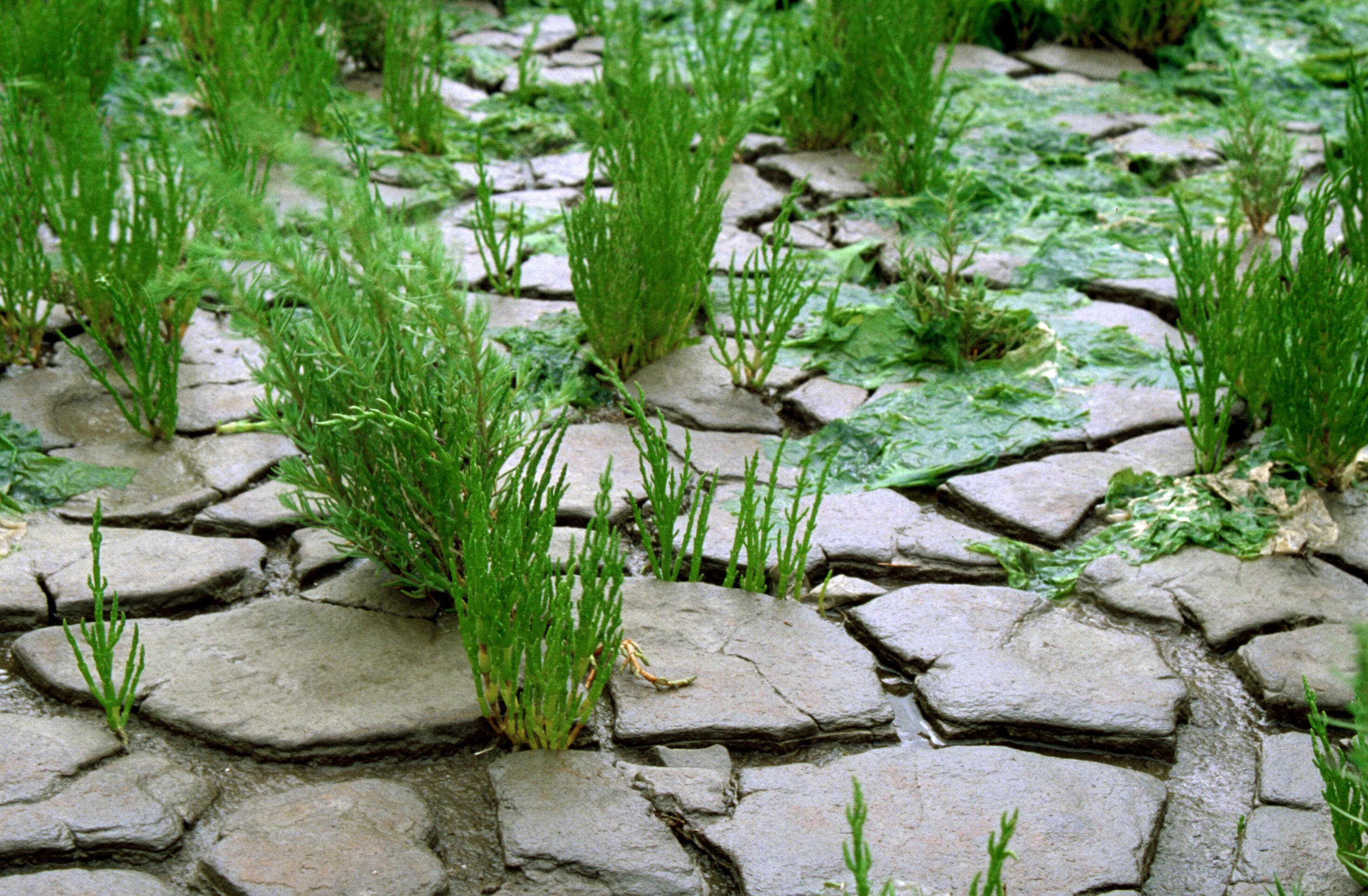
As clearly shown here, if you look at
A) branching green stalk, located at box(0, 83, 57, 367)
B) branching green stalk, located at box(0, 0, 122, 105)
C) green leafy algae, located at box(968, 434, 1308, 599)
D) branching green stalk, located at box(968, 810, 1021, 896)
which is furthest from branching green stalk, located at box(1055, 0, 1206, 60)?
branching green stalk, located at box(968, 810, 1021, 896)

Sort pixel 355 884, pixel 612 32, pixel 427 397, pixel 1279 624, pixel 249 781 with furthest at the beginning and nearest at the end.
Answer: pixel 612 32 → pixel 1279 624 → pixel 427 397 → pixel 249 781 → pixel 355 884

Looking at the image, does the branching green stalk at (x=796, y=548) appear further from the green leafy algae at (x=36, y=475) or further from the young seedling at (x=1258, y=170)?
the young seedling at (x=1258, y=170)

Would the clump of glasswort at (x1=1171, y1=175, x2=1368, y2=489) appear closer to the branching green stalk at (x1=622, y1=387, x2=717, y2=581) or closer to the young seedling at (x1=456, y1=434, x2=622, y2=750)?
the branching green stalk at (x1=622, y1=387, x2=717, y2=581)

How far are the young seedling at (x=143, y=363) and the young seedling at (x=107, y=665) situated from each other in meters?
0.80

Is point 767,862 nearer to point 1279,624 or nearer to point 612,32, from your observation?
point 1279,624

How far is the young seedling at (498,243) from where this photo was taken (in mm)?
3648

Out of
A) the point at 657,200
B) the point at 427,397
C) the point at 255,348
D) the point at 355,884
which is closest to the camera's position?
the point at 355,884

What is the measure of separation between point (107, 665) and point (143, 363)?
1037 mm

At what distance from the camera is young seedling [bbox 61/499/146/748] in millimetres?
2078

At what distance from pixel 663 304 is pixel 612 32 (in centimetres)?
266

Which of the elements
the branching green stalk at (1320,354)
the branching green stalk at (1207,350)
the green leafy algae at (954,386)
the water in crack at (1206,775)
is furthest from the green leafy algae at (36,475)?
the branching green stalk at (1320,354)

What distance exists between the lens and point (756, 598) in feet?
8.62

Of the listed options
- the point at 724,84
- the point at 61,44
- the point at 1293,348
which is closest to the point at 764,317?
the point at 1293,348

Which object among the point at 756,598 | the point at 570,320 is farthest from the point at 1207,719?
the point at 570,320
